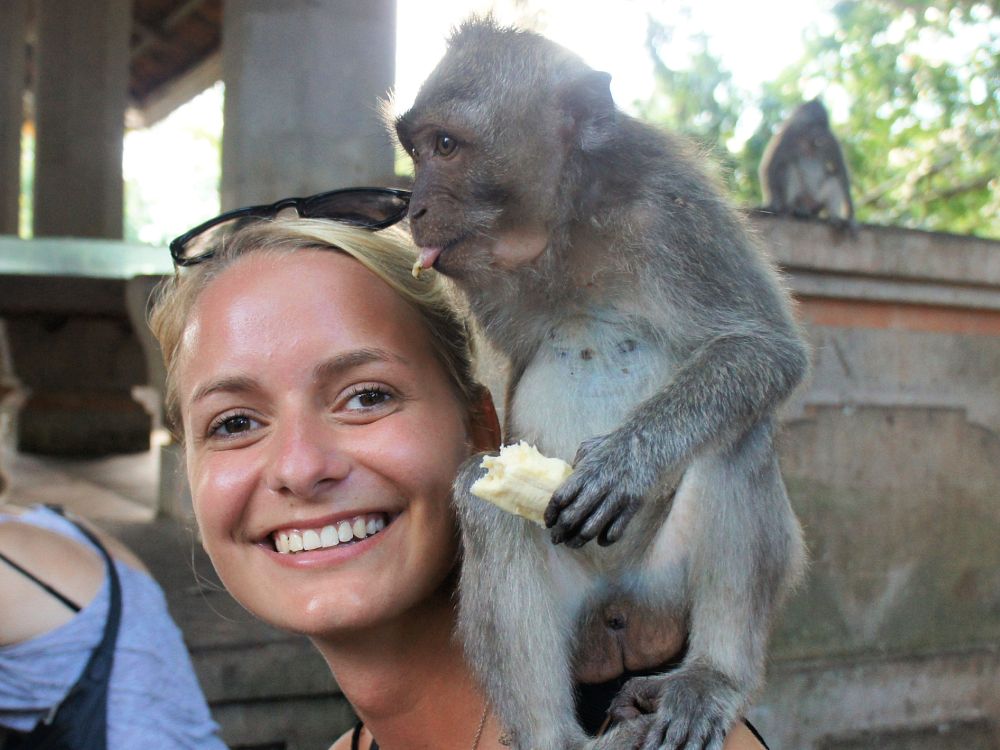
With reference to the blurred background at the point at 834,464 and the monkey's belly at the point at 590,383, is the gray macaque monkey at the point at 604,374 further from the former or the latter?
the blurred background at the point at 834,464

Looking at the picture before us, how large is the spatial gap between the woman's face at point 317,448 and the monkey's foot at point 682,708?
1.34 ft

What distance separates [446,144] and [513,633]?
0.99 m

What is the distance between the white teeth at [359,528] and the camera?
1654mm

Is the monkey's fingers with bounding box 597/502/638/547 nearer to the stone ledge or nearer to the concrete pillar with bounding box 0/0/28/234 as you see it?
the stone ledge

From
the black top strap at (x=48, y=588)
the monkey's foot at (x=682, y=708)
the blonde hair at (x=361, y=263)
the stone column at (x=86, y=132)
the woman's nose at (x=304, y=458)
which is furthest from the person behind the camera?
the stone column at (x=86, y=132)

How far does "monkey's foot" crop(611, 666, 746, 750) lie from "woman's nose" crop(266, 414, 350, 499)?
25.2 inches

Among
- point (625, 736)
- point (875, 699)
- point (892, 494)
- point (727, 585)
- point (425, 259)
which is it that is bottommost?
point (875, 699)

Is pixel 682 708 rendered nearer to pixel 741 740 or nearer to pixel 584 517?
pixel 741 740

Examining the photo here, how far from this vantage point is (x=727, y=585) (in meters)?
1.84

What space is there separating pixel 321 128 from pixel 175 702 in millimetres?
3448

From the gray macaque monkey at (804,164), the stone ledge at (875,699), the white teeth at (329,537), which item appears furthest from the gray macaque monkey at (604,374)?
the gray macaque monkey at (804,164)

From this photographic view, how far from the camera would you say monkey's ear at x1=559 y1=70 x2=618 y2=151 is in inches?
80.6

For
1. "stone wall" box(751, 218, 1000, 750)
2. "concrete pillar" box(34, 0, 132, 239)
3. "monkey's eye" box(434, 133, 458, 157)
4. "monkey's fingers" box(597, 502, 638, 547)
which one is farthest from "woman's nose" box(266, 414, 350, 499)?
"concrete pillar" box(34, 0, 132, 239)

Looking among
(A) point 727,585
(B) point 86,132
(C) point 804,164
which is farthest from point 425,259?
(B) point 86,132
